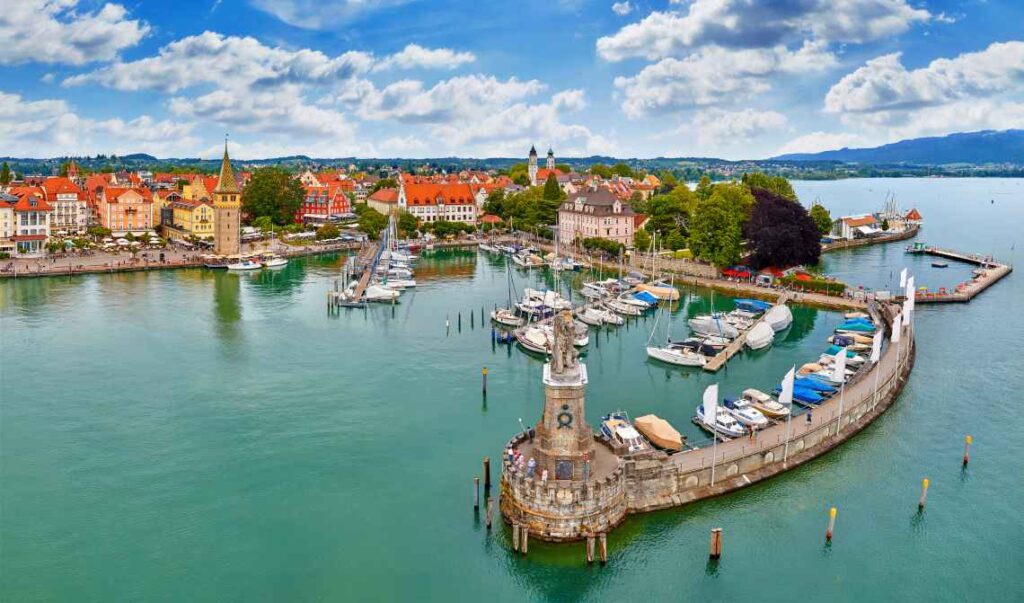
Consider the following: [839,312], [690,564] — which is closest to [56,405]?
[690,564]

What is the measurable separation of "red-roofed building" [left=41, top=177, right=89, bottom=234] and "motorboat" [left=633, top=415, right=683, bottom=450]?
8095 centimetres

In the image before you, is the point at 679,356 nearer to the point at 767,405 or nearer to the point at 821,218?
the point at 767,405

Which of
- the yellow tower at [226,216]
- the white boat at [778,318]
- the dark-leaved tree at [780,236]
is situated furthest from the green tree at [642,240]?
the yellow tower at [226,216]

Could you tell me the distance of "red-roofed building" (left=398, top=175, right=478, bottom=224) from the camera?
10519 centimetres

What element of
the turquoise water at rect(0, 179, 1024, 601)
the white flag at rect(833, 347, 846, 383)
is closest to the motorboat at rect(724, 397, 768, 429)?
the turquoise water at rect(0, 179, 1024, 601)

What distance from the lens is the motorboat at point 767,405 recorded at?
3167 cm

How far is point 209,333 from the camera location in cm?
4784

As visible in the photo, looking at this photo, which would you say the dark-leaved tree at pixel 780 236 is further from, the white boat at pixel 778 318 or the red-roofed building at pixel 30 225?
the red-roofed building at pixel 30 225

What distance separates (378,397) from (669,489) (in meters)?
15.8

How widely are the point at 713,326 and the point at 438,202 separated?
213 feet

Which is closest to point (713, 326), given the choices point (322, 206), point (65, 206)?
point (322, 206)

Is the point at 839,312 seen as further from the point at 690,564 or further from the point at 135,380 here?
the point at 135,380

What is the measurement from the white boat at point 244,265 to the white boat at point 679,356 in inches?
1833

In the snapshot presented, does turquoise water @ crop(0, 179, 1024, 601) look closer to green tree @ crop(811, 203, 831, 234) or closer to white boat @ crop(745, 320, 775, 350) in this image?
white boat @ crop(745, 320, 775, 350)
